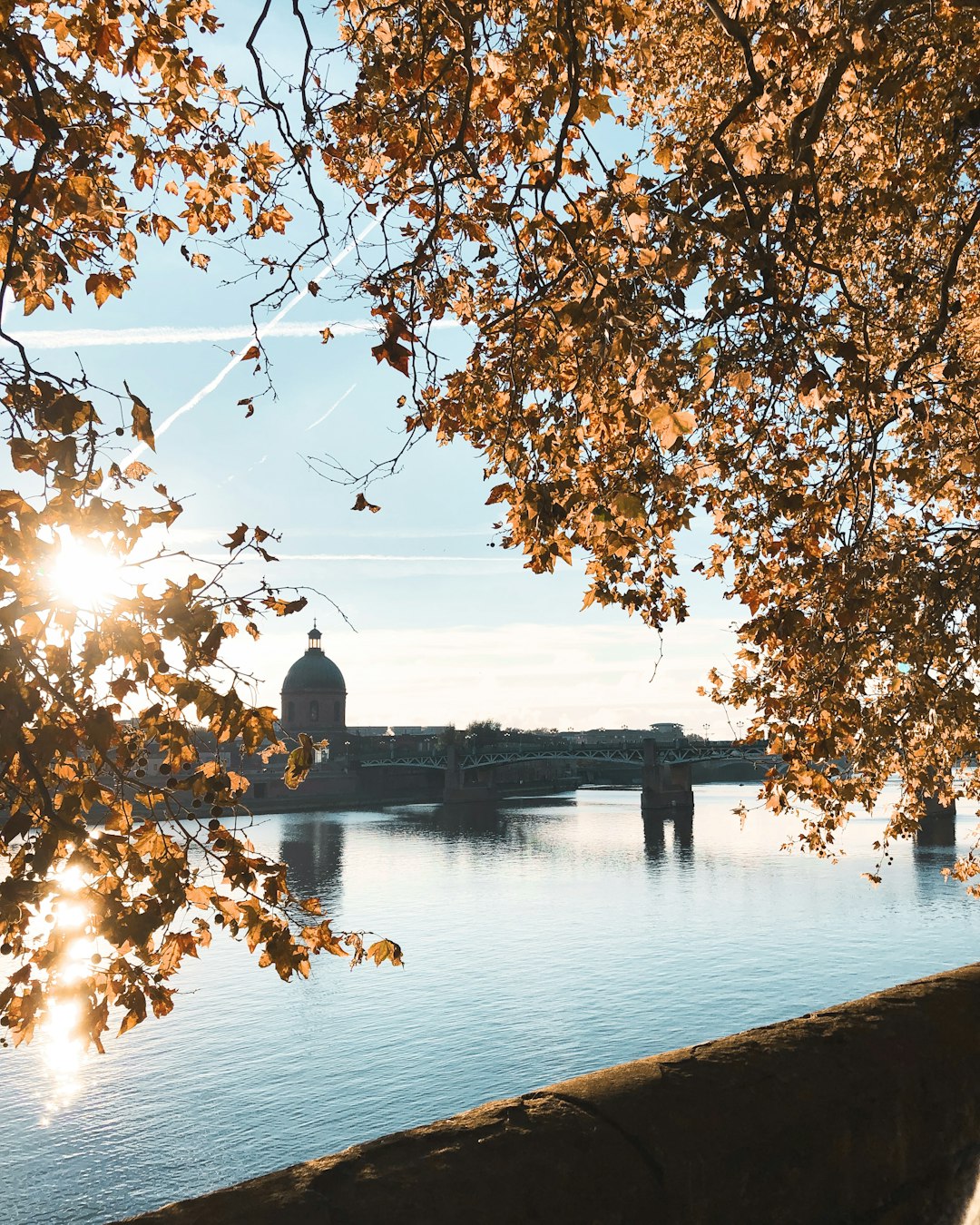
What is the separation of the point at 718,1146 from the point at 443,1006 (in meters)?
26.7

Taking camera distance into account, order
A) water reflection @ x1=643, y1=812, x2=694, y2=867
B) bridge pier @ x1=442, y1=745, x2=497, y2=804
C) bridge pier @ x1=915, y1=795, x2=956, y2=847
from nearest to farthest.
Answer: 1. water reflection @ x1=643, y1=812, x2=694, y2=867
2. bridge pier @ x1=915, y1=795, x2=956, y2=847
3. bridge pier @ x1=442, y1=745, x2=497, y2=804

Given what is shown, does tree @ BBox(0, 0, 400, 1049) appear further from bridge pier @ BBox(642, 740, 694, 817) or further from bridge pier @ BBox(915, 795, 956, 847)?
bridge pier @ BBox(642, 740, 694, 817)

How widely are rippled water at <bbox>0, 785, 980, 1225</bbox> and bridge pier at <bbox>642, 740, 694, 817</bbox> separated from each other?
116 feet

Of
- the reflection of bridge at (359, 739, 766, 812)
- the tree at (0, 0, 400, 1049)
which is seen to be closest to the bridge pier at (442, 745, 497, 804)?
the reflection of bridge at (359, 739, 766, 812)

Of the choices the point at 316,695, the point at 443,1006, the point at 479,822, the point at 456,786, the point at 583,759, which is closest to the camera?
the point at 443,1006

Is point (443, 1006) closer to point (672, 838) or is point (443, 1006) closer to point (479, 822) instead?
point (672, 838)

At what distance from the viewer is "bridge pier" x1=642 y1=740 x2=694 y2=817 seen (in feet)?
294

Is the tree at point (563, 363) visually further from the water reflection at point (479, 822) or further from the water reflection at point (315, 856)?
the water reflection at point (479, 822)

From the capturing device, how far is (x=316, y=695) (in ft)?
412

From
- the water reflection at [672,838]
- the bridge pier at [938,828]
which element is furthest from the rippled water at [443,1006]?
the bridge pier at [938,828]

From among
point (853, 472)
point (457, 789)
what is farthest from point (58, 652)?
point (457, 789)

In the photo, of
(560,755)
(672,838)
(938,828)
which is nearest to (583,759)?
(560,755)

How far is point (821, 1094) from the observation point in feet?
11.2

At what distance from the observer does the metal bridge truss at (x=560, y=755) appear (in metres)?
90.1
